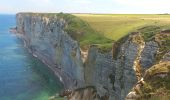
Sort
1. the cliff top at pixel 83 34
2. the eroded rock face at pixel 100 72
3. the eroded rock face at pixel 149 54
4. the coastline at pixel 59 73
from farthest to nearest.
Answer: the coastline at pixel 59 73 < the cliff top at pixel 83 34 < the eroded rock face at pixel 100 72 < the eroded rock face at pixel 149 54

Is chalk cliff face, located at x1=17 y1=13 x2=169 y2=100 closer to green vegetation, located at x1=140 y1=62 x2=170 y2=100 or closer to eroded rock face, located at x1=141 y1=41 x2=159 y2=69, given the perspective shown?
eroded rock face, located at x1=141 y1=41 x2=159 y2=69

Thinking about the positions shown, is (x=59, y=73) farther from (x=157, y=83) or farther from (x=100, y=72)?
(x=157, y=83)

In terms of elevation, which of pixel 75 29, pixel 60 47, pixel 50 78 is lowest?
pixel 50 78

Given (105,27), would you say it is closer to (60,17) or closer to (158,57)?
(60,17)

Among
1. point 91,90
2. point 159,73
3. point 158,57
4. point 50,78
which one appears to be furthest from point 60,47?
point 159,73

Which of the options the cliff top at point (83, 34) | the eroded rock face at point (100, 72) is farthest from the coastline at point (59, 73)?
the eroded rock face at point (100, 72)

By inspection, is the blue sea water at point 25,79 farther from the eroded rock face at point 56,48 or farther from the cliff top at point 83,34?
the cliff top at point 83,34
